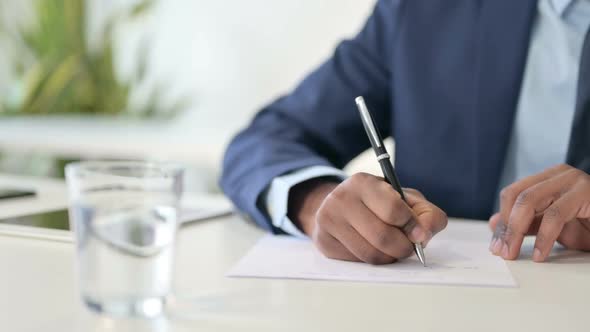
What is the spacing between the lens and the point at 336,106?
126 cm

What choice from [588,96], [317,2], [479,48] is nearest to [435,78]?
[479,48]

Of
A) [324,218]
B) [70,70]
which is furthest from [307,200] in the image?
[70,70]

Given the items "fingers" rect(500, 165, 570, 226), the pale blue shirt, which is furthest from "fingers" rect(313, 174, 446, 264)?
the pale blue shirt

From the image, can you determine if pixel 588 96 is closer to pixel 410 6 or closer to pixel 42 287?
pixel 410 6

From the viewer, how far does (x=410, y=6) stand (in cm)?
122

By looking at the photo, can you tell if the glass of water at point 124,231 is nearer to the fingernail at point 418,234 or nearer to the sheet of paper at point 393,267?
the sheet of paper at point 393,267

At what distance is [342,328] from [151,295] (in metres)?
0.14

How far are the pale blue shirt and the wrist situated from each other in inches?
15.6

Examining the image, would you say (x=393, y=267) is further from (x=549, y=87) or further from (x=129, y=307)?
(x=549, y=87)

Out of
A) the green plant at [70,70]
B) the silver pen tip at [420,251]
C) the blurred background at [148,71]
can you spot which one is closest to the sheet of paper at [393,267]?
the silver pen tip at [420,251]

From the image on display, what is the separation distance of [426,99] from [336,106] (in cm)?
16

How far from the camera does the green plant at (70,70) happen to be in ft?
10.6

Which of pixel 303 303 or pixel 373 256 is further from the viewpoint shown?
pixel 373 256

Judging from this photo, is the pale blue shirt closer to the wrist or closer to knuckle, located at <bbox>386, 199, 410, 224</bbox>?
the wrist
